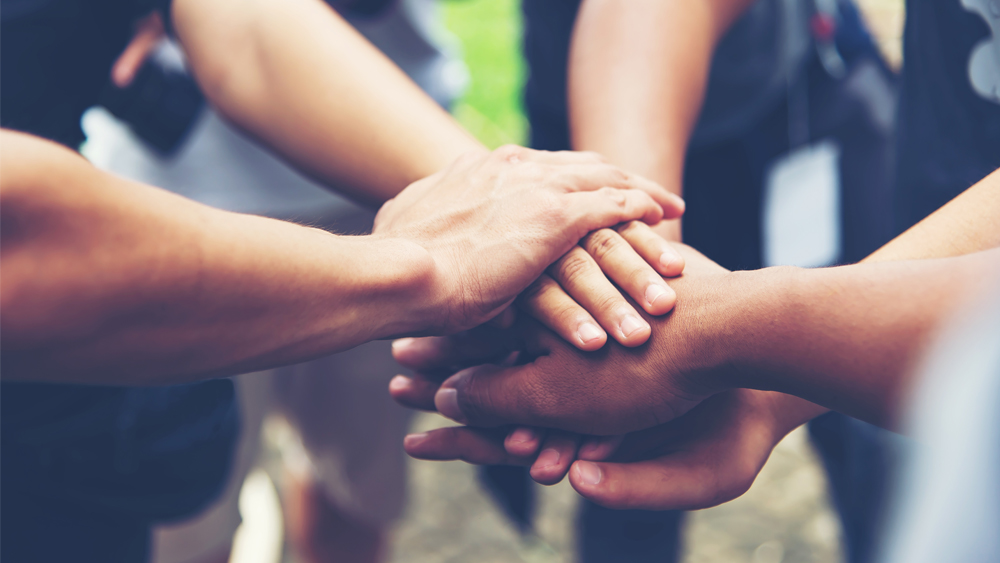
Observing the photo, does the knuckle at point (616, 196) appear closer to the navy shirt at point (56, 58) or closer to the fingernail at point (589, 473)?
the fingernail at point (589, 473)

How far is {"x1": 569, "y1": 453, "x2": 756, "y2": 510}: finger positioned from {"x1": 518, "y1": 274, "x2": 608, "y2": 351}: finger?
0.43 feet

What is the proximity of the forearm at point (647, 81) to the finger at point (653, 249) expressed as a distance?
15 cm

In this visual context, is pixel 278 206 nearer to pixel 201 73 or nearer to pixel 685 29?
pixel 201 73

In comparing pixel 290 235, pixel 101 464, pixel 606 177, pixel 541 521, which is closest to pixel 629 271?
pixel 606 177

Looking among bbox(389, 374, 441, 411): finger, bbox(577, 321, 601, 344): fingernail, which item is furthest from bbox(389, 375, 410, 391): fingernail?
bbox(577, 321, 601, 344): fingernail

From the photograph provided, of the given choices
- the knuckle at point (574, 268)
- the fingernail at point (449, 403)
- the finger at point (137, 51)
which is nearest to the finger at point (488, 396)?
the fingernail at point (449, 403)

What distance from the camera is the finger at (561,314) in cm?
72

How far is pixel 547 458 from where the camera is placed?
0.76 meters

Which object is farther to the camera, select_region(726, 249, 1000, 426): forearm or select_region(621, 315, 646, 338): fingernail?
select_region(621, 315, 646, 338): fingernail

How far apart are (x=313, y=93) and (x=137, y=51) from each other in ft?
1.22

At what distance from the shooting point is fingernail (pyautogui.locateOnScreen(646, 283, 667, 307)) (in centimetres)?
71

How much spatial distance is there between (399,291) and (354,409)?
77 cm

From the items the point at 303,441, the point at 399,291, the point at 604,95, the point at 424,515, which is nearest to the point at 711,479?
the point at 399,291

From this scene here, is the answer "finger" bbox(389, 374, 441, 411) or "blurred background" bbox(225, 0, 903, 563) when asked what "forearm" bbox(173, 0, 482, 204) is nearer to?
"finger" bbox(389, 374, 441, 411)
